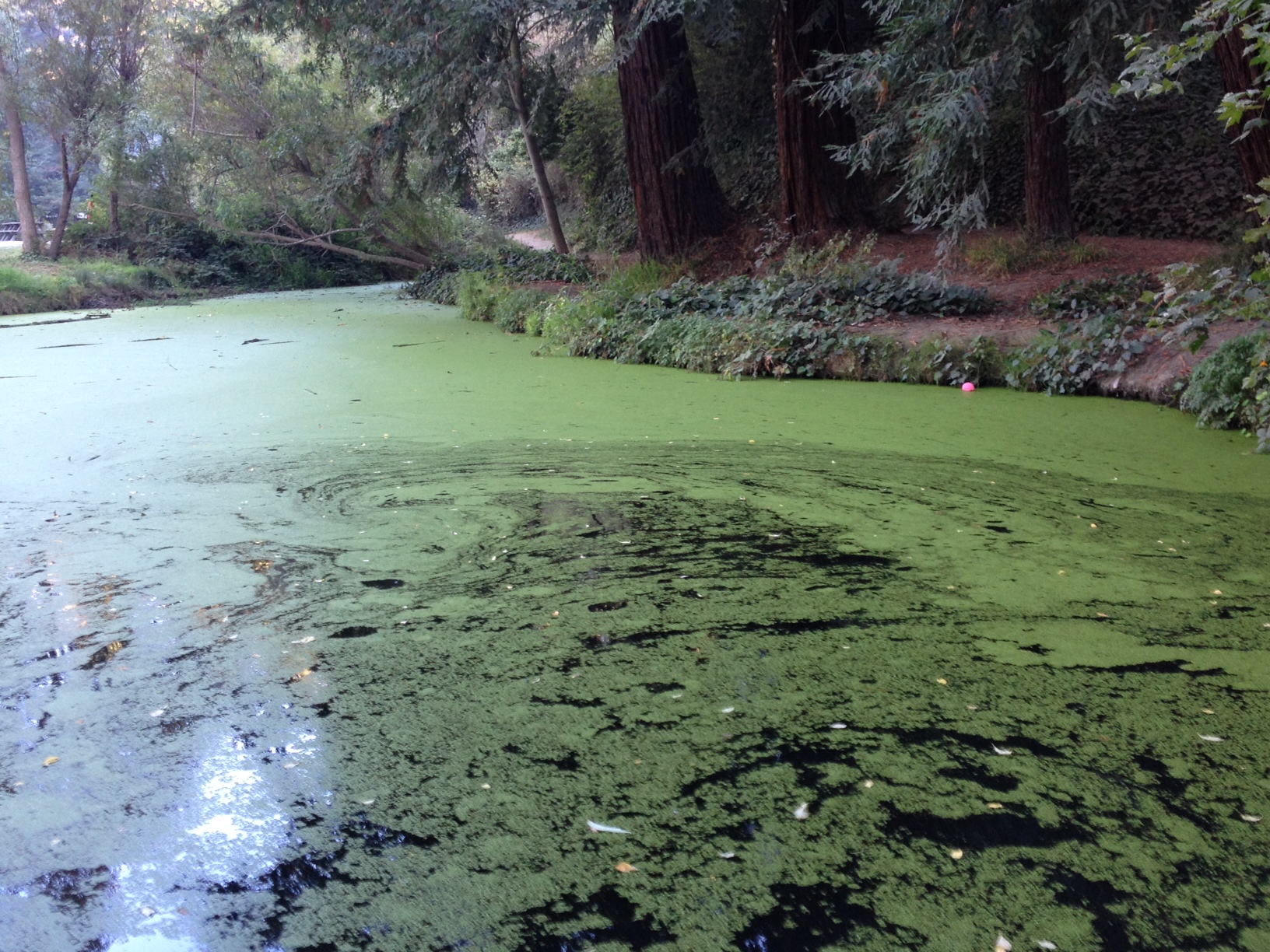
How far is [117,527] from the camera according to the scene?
3410 millimetres

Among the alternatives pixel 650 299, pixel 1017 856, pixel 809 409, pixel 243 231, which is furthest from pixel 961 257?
pixel 243 231

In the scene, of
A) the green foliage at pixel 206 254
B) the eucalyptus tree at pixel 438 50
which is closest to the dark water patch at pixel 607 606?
the eucalyptus tree at pixel 438 50

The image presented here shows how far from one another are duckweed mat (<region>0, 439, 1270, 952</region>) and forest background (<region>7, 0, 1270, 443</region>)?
140cm

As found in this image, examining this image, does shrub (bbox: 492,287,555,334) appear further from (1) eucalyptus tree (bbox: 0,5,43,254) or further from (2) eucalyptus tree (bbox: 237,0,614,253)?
(1) eucalyptus tree (bbox: 0,5,43,254)

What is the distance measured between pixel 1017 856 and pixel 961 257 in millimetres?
6734

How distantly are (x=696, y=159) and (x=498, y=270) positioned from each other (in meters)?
2.66

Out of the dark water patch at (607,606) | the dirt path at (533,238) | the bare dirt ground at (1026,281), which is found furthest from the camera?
the dirt path at (533,238)

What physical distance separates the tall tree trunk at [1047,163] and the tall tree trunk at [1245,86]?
219 centimetres

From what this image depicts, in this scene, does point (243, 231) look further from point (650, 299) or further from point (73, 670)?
point (73, 670)

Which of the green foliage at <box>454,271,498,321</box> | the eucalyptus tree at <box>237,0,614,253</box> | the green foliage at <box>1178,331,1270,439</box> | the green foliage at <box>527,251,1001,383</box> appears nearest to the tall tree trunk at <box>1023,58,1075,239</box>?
the green foliage at <box>527,251,1001,383</box>

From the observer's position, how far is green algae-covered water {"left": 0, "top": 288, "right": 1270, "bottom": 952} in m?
1.52

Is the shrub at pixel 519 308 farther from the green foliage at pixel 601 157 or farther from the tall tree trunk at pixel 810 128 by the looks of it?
the green foliage at pixel 601 157

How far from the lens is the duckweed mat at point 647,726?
1512 millimetres

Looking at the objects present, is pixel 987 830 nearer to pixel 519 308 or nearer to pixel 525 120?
pixel 519 308
